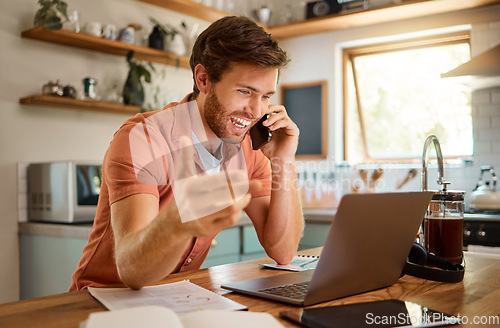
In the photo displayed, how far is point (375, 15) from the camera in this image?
3846 millimetres

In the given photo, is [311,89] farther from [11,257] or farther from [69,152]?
[11,257]

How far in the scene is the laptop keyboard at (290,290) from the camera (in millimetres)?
986

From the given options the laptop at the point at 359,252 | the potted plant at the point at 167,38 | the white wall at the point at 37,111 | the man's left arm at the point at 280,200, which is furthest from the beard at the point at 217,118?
the potted plant at the point at 167,38

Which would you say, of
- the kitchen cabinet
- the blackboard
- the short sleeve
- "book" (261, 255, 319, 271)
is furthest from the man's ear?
the blackboard

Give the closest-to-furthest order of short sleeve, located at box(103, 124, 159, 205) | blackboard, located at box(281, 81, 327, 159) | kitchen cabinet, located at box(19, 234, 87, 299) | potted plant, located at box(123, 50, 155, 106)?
short sleeve, located at box(103, 124, 159, 205), kitchen cabinet, located at box(19, 234, 87, 299), potted plant, located at box(123, 50, 155, 106), blackboard, located at box(281, 81, 327, 159)

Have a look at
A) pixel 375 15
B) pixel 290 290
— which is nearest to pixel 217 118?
pixel 290 290

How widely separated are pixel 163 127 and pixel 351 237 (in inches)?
29.9

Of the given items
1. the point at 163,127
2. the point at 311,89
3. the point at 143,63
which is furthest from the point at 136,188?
the point at 311,89

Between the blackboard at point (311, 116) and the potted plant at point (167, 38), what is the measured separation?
51.3 inches

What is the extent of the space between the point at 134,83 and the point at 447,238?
98.5 inches

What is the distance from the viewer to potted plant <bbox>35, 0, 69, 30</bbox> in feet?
8.97

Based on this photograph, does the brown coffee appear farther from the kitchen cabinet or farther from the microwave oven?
the microwave oven

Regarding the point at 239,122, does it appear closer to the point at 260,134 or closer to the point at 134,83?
the point at 260,134

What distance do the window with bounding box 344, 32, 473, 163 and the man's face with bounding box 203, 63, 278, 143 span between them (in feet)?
8.98
